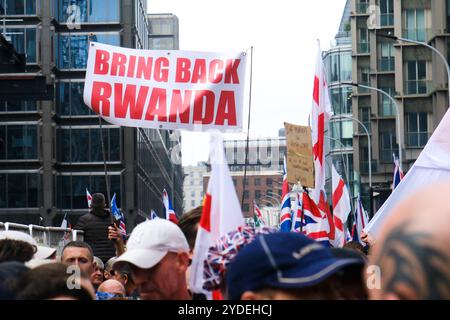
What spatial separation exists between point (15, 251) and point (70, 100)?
5690 cm

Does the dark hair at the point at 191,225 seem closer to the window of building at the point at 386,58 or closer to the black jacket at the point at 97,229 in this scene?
the black jacket at the point at 97,229

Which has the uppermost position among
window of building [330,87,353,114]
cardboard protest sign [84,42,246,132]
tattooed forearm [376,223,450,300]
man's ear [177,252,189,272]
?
window of building [330,87,353,114]

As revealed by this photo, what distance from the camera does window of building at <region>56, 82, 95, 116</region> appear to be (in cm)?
6125

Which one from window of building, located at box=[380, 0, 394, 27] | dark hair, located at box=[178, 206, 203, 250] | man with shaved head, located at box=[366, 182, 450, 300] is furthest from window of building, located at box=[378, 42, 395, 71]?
man with shaved head, located at box=[366, 182, 450, 300]

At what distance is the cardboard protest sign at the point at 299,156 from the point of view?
10281 millimetres

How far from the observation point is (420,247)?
1776mm

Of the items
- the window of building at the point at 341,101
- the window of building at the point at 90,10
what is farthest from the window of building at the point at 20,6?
the window of building at the point at 341,101

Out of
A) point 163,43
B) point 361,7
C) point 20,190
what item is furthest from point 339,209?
point 163,43

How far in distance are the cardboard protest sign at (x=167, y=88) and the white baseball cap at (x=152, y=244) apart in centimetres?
481

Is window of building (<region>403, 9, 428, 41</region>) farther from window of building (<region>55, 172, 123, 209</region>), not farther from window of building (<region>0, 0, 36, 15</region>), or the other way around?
window of building (<region>0, 0, 36, 15</region>)

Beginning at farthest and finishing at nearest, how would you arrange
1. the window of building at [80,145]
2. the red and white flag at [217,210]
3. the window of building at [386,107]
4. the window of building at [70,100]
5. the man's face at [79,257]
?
the window of building at [386,107], the window of building at [70,100], the window of building at [80,145], the man's face at [79,257], the red and white flag at [217,210]

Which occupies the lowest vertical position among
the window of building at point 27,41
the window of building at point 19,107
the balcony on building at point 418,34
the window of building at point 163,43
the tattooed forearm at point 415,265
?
the tattooed forearm at point 415,265

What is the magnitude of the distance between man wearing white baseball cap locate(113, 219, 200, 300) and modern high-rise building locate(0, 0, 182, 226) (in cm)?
5419
